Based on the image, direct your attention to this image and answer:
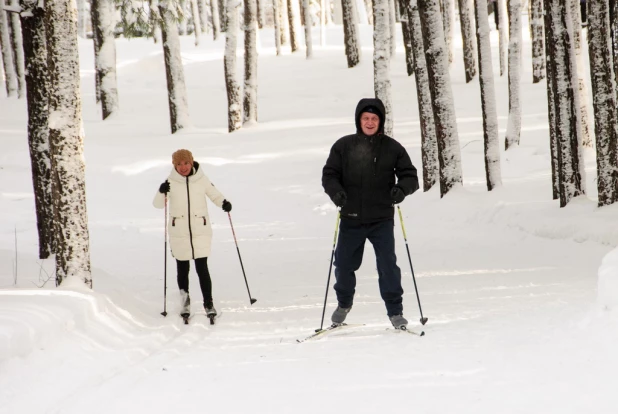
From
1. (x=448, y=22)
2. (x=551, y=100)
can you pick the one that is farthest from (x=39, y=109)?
(x=448, y=22)

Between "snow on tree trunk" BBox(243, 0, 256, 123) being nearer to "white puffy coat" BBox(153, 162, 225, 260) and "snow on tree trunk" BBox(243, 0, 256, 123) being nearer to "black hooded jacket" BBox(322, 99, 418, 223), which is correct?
"white puffy coat" BBox(153, 162, 225, 260)

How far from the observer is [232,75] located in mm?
22844

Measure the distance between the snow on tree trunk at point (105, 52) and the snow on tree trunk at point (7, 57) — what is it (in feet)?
26.4

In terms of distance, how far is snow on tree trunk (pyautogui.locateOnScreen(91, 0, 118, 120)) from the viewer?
2508 cm

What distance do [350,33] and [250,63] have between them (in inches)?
415

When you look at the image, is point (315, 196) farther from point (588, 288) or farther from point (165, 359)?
point (165, 359)

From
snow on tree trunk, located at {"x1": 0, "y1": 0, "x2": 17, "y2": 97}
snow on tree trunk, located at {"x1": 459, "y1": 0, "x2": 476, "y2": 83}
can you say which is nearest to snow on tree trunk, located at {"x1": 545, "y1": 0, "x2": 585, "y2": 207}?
snow on tree trunk, located at {"x1": 459, "y1": 0, "x2": 476, "y2": 83}

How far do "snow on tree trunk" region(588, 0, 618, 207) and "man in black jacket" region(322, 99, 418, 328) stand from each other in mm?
5589

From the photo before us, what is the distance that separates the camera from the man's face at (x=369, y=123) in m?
6.98

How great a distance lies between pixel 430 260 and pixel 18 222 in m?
8.13

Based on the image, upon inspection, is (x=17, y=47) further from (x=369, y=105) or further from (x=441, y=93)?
(x=369, y=105)

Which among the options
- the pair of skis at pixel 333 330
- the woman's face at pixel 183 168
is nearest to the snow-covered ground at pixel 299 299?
the pair of skis at pixel 333 330

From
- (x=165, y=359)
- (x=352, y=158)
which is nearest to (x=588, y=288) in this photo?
(x=352, y=158)

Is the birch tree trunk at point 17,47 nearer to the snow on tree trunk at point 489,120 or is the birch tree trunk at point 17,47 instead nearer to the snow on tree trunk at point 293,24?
the snow on tree trunk at point 293,24
